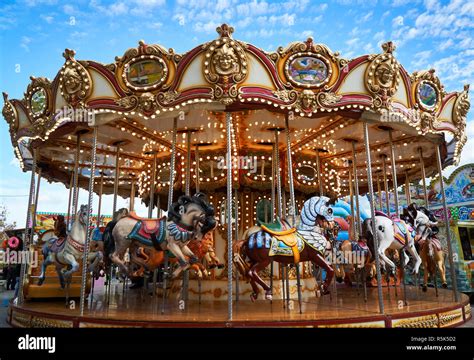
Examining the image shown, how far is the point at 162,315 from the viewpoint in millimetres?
6613

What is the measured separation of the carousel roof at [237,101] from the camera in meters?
7.24

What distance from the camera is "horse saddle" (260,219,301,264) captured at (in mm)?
7027

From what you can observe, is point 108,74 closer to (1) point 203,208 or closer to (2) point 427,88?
(1) point 203,208

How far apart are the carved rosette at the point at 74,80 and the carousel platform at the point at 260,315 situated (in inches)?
166

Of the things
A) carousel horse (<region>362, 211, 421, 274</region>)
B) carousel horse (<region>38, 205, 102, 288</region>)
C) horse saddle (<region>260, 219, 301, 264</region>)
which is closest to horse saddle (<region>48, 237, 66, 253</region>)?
carousel horse (<region>38, 205, 102, 288</region>)

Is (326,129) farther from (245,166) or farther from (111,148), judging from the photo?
(111,148)

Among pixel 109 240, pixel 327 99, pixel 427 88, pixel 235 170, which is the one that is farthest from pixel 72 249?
pixel 427 88

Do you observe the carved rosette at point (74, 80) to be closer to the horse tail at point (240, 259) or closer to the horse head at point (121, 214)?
the horse head at point (121, 214)

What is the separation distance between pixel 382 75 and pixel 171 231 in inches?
205

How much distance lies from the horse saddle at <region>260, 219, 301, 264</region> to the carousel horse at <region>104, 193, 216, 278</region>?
1114mm

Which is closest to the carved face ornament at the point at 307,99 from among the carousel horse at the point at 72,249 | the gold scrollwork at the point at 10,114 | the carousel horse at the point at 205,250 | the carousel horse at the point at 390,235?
the carousel horse at the point at 390,235

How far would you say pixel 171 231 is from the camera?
23.2 ft

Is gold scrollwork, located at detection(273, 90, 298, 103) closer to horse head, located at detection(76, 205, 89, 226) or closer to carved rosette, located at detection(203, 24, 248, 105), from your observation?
carved rosette, located at detection(203, 24, 248, 105)
